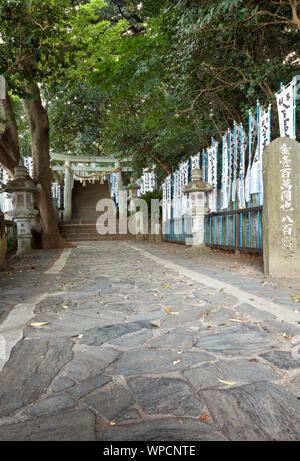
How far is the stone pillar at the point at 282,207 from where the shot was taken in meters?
4.24

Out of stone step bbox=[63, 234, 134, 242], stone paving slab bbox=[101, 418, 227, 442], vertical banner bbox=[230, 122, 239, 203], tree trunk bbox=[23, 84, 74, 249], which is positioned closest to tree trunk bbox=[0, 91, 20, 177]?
tree trunk bbox=[23, 84, 74, 249]

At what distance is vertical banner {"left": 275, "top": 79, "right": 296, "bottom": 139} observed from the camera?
16.6 feet

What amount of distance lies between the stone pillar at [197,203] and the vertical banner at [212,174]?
189 mm

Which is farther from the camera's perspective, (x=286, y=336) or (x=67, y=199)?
(x=67, y=199)

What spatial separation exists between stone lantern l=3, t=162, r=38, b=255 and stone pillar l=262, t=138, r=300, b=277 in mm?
7382

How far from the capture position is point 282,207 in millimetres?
4262

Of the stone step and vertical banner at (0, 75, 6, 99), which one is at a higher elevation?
vertical banner at (0, 75, 6, 99)

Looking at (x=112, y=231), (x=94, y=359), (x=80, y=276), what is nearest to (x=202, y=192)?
(x=80, y=276)

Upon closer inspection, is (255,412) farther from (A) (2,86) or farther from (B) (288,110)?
(A) (2,86)

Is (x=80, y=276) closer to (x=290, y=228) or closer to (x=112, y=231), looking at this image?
(x=290, y=228)

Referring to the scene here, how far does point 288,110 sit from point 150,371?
5216mm

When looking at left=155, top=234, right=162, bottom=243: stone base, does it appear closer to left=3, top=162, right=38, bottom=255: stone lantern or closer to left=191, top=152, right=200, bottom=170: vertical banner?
left=191, top=152, right=200, bottom=170: vertical banner

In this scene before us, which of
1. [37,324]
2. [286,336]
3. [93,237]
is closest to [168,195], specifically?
[93,237]

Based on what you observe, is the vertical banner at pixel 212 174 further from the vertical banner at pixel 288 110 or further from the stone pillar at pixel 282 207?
the stone pillar at pixel 282 207
